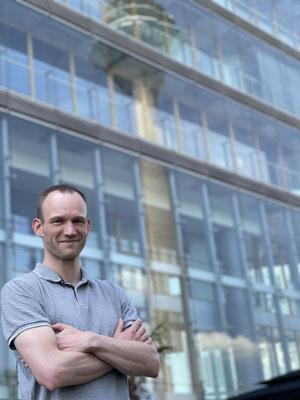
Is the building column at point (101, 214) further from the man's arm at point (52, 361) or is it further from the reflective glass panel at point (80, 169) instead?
the man's arm at point (52, 361)

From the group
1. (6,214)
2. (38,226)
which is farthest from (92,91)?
(38,226)

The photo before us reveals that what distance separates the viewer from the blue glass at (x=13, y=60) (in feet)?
34.0

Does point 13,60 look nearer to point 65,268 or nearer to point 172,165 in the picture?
point 172,165

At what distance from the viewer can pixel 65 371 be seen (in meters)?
2.32

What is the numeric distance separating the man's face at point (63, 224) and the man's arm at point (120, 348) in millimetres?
A: 319

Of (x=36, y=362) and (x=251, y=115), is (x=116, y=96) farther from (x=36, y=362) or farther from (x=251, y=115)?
(x=36, y=362)

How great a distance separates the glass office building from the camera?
1062 cm

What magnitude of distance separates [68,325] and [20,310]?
0.61ft

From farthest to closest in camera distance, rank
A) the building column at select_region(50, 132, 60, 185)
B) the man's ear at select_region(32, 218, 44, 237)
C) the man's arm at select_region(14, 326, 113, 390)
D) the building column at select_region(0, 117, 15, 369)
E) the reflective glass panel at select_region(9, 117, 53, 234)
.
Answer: the building column at select_region(50, 132, 60, 185), the reflective glass panel at select_region(9, 117, 53, 234), the building column at select_region(0, 117, 15, 369), the man's ear at select_region(32, 218, 44, 237), the man's arm at select_region(14, 326, 113, 390)

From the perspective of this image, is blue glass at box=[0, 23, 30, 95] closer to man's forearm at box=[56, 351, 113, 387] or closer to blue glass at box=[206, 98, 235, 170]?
blue glass at box=[206, 98, 235, 170]

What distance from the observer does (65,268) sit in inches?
104

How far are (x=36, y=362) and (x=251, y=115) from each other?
44.0 feet

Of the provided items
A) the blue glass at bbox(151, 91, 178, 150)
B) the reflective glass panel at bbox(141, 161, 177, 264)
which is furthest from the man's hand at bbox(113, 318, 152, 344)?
the blue glass at bbox(151, 91, 178, 150)

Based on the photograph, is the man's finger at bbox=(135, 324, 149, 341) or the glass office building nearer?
the man's finger at bbox=(135, 324, 149, 341)
